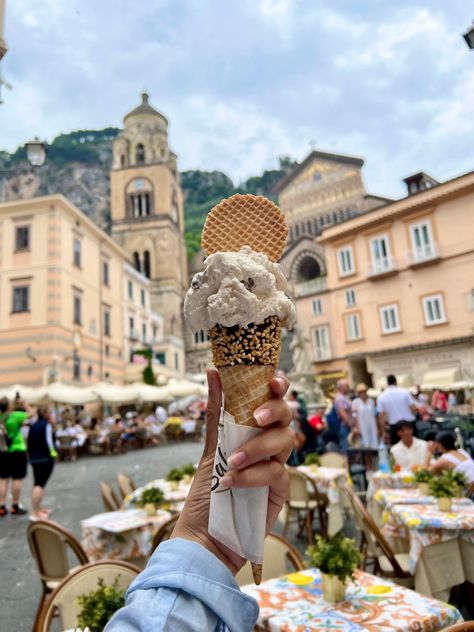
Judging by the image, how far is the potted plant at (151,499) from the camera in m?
4.89

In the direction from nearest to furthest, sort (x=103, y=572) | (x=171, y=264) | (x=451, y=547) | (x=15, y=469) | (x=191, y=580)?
(x=191, y=580) → (x=103, y=572) → (x=451, y=547) → (x=15, y=469) → (x=171, y=264)

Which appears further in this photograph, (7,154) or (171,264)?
(7,154)

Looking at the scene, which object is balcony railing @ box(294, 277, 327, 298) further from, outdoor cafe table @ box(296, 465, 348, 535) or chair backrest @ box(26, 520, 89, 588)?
chair backrest @ box(26, 520, 89, 588)

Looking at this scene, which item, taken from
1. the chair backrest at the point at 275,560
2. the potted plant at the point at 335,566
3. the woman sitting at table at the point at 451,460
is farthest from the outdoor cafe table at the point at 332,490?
the potted plant at the point at 335,566

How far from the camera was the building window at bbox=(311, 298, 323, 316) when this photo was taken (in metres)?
32.1

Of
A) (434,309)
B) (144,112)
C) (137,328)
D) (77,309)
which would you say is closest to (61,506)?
(77,309)

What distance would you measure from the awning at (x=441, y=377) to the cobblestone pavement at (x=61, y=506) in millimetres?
12388

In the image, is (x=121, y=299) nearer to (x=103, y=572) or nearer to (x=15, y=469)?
(x=15, y=469)

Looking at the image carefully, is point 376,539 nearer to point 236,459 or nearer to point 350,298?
point 236,459

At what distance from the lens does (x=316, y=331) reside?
3172 cm

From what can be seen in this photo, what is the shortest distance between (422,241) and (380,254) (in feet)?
8.26

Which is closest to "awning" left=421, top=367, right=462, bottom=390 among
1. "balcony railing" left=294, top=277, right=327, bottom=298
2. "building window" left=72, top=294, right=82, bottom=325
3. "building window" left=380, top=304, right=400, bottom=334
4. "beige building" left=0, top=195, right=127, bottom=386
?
"building window" left=380, top=304, right=400, bottom=334

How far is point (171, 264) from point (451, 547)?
44.6 metres

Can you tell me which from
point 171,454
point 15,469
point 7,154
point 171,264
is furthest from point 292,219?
point 7,154
